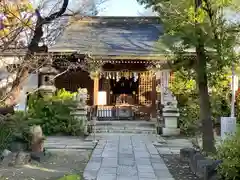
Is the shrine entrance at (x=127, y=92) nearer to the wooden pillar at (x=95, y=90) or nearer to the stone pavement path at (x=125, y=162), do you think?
the wooden pillar at (x=95, y=90)

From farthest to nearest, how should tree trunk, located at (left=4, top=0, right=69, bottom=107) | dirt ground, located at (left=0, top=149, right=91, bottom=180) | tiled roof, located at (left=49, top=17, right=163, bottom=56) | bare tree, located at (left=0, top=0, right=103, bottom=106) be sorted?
1. tiled roof, located at (left=49, top=17, right=163, bottom=56)
2. dirt ground, located at (left=0, top=149, right=91, bottom=180)
3. tree trunk, located at (left=4, top=0, right=69, bottom=107)
4. bare tree, located at (left=0, top=0, right=103, bottom=106)

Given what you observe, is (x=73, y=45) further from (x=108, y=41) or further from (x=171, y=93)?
(x=171, y=93)

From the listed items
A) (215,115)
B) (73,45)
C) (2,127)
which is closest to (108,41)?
(73,45)

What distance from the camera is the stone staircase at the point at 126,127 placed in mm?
13086

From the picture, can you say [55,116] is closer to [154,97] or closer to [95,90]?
[95,90]

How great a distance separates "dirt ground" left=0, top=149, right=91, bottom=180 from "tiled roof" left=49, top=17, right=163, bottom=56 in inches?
245

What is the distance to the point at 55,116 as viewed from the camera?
12.3 meters

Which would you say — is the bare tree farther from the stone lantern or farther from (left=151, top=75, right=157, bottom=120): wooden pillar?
(left=151, top=75, right=157, bottom=120): wooden pillar

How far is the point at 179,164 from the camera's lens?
25.1 feet

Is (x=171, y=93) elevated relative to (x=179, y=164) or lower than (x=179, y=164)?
elevated

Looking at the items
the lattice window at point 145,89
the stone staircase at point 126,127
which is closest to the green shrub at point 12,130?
the stone staircase at point 126,127

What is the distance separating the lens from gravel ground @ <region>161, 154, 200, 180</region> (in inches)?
259

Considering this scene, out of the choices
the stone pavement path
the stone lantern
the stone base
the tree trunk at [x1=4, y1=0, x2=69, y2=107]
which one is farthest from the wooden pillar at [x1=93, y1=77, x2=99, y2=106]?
the tree trunk at [x1=4, y1=0, x2=69, y2=107]

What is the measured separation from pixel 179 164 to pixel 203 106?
4.42 feet
